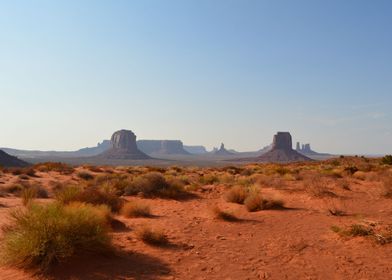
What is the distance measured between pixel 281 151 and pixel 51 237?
150m

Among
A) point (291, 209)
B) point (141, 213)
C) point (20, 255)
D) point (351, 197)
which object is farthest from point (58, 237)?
point (351, 197)

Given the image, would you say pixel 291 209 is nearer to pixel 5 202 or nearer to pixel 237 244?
pixel 237 244

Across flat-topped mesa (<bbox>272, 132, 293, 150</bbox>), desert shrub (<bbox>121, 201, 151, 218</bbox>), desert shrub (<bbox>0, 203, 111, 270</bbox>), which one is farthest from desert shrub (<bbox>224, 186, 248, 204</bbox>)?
flat-topped mesa (<bbox>272, 132, 293, 150</bbox>)

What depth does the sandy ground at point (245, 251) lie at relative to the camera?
285 inches

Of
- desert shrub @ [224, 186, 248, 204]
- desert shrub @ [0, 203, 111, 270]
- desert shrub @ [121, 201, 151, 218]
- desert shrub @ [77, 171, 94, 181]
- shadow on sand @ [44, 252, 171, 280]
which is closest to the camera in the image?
shadow on sand @ [44, 252, 171, 280]

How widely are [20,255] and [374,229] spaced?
Answer: 8.17 metres

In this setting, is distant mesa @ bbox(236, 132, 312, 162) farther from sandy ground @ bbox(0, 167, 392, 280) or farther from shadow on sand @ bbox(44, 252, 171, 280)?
shadow on sand @ bbox(44, 252, 171, 280)

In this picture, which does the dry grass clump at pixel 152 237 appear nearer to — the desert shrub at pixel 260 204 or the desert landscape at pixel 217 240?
the desert landscape at pixel 217 240

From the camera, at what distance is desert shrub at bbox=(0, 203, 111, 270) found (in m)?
7.07

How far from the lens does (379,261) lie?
7.76 metres

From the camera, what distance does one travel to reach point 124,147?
186 metres

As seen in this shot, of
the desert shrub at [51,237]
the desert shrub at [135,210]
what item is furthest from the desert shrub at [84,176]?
the desert shrub at [51,237]

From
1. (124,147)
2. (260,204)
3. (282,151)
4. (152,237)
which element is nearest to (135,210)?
(152,237)

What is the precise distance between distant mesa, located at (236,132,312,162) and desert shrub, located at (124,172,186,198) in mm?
126408
